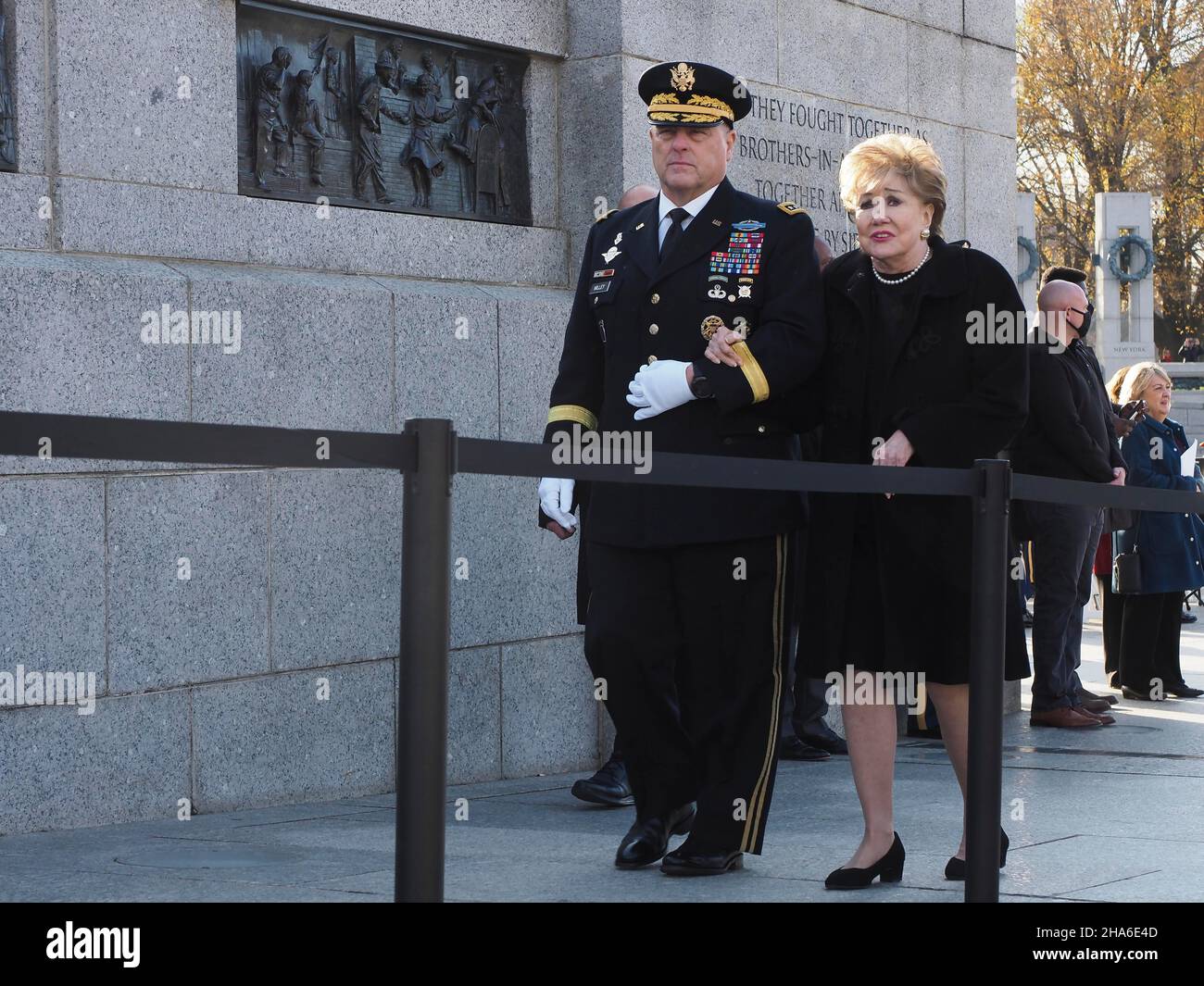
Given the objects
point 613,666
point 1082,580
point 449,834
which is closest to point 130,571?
point 449,834

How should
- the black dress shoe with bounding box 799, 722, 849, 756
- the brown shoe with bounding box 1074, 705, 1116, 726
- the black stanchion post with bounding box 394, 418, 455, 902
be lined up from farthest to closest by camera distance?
the brown shoe with bounding box 1074, 705, 1116, 726 → the black dress shoe with bounding box 799, 722, 849, 756 → the black stanchion post with bounding box 394, 418, 455, 902

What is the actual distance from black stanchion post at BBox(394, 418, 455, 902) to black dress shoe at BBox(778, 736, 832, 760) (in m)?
4.45

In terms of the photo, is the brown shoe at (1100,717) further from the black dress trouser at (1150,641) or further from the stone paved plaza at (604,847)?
the stone paved plaza at (604,847)

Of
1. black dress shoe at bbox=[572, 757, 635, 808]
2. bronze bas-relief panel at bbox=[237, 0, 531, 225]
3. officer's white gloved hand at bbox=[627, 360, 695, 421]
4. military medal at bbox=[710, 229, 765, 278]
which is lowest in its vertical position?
black dress shoe at bbox=[572, 757, 635, 808]

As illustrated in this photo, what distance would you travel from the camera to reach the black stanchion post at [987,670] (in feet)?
13.0

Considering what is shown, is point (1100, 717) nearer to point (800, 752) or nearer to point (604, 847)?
point (800, 752)

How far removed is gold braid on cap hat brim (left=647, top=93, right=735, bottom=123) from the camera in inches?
187

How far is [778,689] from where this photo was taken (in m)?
4.68

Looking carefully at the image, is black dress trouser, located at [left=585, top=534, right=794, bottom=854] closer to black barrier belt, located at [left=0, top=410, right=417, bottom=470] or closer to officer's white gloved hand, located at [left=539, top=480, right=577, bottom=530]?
officer's white gloved hand, located at [left=539, top=480, right=577, bottom=530]

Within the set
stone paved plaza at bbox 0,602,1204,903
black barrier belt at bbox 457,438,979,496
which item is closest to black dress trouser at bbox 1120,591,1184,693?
stone paved plaza at bbox 0,602,1204,903

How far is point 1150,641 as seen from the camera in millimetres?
9609

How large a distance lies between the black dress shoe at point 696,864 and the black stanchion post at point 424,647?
5.90 feet
